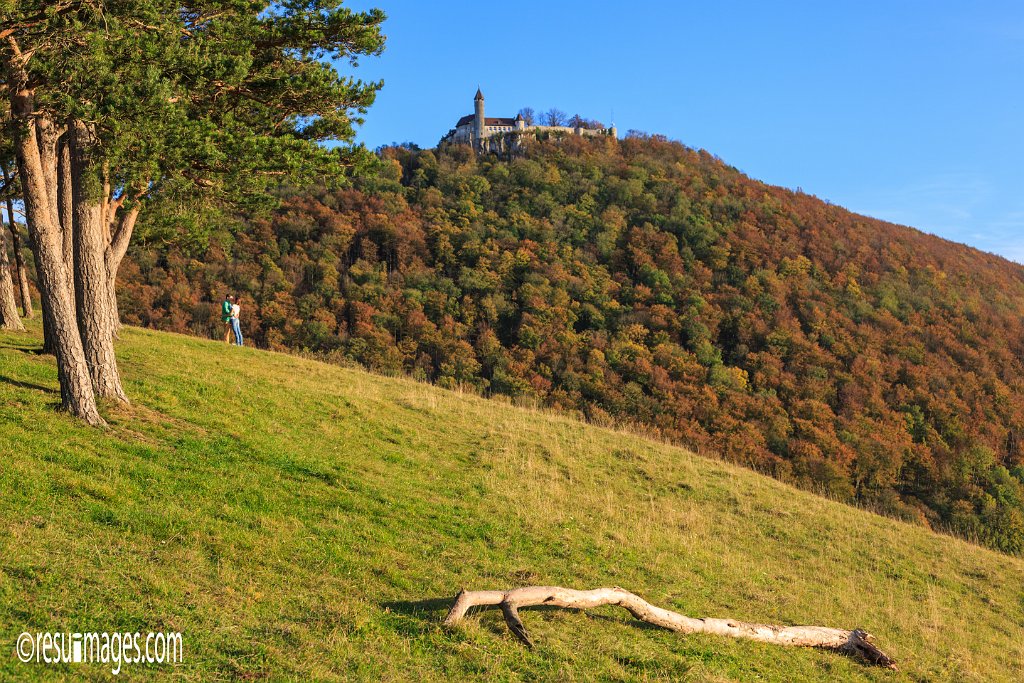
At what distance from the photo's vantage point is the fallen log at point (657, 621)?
25.6 feet

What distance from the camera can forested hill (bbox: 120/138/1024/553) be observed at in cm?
Result: 4522

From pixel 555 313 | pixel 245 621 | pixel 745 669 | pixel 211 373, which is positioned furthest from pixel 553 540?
pixel 555 313

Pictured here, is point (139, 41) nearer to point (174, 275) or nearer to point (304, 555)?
point (304, 555)

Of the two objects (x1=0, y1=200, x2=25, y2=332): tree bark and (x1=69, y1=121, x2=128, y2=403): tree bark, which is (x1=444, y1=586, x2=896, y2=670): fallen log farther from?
(x1=0, y1=200, x2=25, y2=332): tree bark

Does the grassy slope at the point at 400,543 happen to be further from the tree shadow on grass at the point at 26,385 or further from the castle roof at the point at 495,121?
the castle roof at the point at 495,121

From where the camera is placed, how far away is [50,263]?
37.8 ft

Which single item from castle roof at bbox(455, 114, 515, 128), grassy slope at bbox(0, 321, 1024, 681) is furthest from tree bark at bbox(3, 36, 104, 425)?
castle roof at bbox(455, 114, 515, 128)

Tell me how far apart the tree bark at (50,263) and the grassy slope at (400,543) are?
0.58 m

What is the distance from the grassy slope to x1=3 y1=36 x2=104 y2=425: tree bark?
22.9 inches

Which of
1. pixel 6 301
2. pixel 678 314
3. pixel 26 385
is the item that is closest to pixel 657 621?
pixel 26 385

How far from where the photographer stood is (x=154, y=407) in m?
13.4

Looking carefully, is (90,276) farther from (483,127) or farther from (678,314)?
(483,127)

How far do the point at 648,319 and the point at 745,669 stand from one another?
5039 cm

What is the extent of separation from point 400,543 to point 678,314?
51.4m
